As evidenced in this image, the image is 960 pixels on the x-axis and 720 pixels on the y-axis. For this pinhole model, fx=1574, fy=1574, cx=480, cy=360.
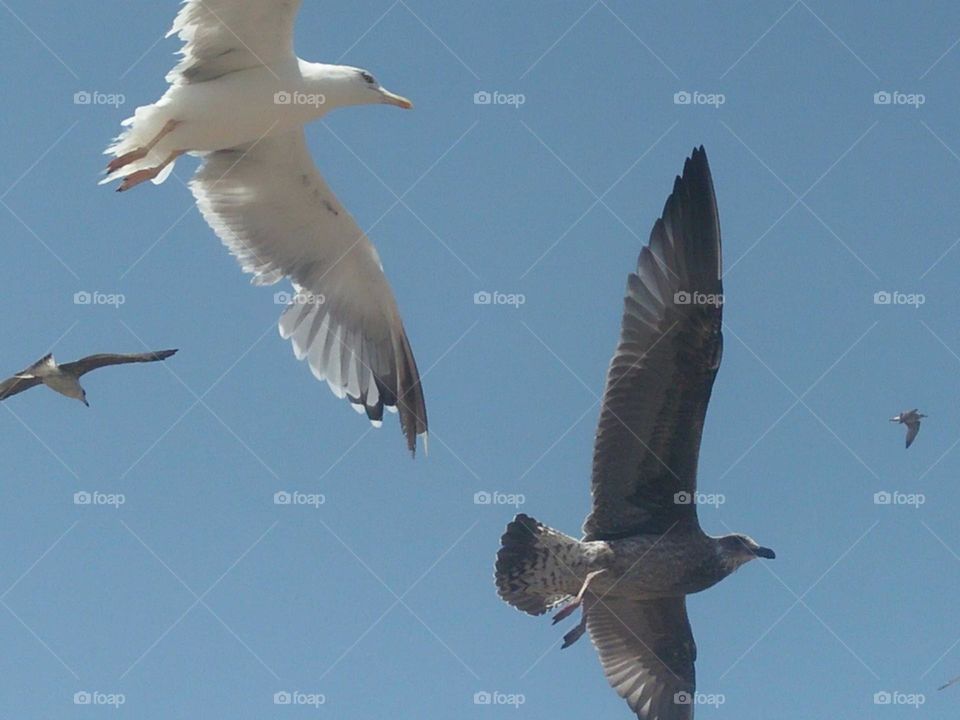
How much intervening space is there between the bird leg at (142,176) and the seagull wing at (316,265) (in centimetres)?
68

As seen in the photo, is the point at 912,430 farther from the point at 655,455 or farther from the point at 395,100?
the point at 395,100

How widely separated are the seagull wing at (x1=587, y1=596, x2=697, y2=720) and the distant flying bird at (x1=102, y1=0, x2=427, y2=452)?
61.5 inches

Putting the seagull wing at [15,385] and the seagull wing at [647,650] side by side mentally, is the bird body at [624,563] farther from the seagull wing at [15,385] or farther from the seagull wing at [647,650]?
the seagull wing at [15,385]

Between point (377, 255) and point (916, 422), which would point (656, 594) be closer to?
point (377, 255)

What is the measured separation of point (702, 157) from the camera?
336 inches

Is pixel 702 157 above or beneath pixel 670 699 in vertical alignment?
above

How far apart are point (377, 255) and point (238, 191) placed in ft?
3.03

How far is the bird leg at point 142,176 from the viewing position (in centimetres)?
798

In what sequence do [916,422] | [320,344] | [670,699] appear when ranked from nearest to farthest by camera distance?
1. [670,699]
2. [320,344]
3. [916,422]

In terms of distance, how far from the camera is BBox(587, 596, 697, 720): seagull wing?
888 centimetres

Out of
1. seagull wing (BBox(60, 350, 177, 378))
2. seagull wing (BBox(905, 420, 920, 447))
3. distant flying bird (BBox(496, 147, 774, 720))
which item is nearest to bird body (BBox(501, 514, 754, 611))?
distant flying bird (BBox(496, 147, 774, 720))

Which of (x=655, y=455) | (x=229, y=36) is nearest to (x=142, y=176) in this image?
(x=229, y=36)

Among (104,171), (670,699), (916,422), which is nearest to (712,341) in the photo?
(670,699)

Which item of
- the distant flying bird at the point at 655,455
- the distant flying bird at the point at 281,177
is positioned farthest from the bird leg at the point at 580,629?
the distant flying bird at the point at 281,177
